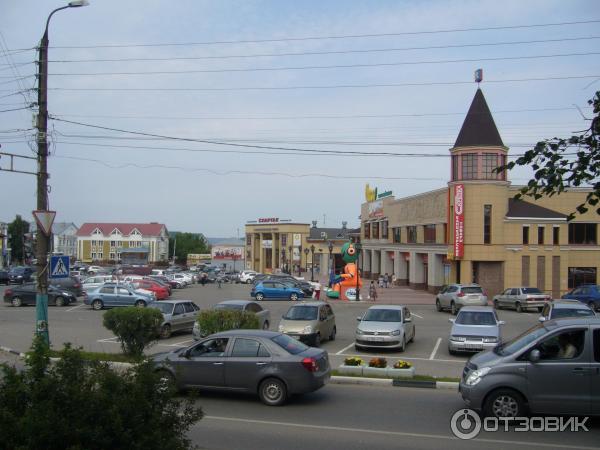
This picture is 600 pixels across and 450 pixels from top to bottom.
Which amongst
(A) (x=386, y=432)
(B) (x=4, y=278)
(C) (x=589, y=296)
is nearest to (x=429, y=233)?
(C) (x=589, y=296)

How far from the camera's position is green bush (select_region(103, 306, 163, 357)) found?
1447cm

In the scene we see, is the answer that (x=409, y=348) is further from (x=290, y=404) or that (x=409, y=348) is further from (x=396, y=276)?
(x=396, y=276)

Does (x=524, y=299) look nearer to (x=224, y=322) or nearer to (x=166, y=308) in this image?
(x=166, y=308)

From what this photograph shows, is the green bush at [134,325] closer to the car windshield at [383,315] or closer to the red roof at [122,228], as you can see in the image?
the car windshield at [383,315]

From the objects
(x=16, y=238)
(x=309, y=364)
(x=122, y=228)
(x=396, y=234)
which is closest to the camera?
(x=309, y=364)

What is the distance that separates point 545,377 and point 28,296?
1280 inches

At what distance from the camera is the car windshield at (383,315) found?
63.9 feet

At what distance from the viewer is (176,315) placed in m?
22.5

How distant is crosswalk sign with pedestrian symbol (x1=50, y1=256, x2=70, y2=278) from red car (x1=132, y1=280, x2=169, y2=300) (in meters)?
25.1

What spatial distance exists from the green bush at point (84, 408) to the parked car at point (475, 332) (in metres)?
13.9

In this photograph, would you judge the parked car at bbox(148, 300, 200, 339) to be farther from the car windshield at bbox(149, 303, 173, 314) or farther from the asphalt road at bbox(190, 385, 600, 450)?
the asphalt road at bbox(190, 385, 600, 450)

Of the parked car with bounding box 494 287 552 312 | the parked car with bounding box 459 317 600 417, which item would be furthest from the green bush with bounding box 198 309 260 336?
the parked car with bounding box 494 287 552 312

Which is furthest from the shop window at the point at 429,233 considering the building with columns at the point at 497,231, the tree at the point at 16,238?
the tree at the point at 16,238

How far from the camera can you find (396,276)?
194ft
